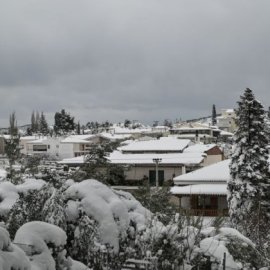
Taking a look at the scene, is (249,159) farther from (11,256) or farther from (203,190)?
(11,256)

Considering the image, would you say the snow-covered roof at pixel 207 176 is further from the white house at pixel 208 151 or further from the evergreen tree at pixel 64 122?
the evergreen tree at pixel 64 122

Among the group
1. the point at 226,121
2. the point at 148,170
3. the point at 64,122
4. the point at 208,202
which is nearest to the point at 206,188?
the point at 208,202

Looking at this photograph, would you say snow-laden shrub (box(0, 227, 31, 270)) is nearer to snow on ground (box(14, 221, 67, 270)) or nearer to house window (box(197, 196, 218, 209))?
snow on ground (box(14, 221, 67, 270))

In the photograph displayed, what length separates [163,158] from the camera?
43781 millimetres

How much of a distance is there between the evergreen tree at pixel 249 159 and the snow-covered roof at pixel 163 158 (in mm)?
15038

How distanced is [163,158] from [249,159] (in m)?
17.9

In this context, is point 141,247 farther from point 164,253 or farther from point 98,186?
point 98,186

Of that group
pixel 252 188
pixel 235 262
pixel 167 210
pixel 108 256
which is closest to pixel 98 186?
pixel 108 256

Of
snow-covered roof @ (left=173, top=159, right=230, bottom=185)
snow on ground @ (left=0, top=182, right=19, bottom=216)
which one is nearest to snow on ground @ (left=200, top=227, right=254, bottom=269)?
snow on ground @ (left=0, top=182, right=19, bottom=216)

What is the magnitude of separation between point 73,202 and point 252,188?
825 inches

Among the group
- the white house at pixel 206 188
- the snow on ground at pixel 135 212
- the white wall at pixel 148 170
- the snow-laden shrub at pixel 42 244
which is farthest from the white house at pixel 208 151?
the snow-laden shrub at pixel 42 244

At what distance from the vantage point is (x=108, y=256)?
216 inches

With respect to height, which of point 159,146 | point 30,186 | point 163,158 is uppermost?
point 30,186

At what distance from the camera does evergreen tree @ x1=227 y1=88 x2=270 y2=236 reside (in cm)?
2550
